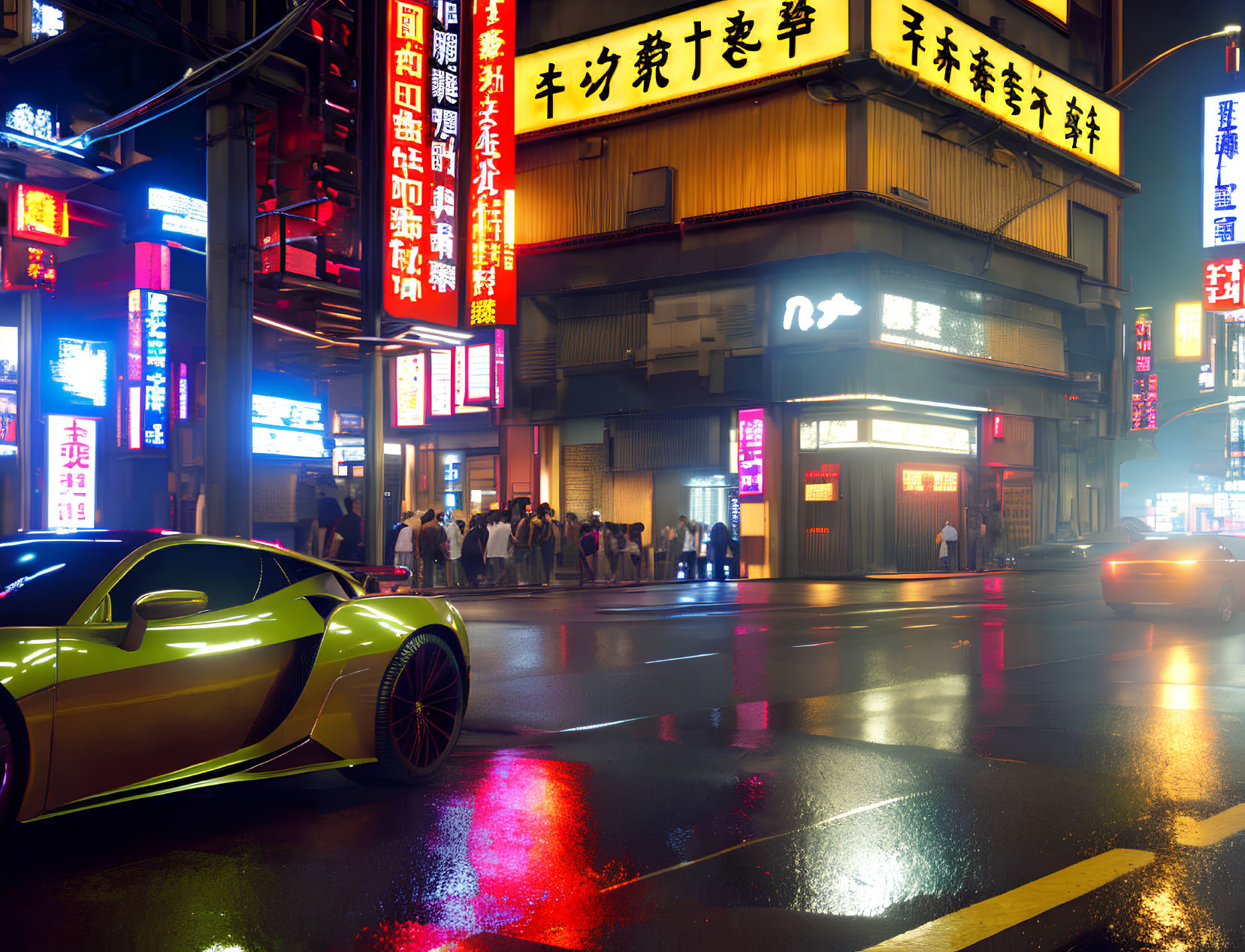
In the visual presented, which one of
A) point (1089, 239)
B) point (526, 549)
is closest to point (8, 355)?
point (526, 549)

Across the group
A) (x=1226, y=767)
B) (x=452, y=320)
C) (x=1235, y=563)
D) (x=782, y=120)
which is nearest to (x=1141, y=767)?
(x=1226, y=767)

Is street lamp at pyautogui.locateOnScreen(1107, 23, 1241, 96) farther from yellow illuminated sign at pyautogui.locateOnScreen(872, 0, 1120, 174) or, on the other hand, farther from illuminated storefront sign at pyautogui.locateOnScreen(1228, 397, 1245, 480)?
illuminated storefront sign at pyautogui.locateOnScreen(1228, 397, 1245, 480)

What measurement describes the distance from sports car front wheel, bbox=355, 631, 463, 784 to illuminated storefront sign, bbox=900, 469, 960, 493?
93.4ft

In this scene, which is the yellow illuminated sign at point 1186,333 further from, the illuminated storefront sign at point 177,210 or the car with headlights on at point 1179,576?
the illuminated storefront sign at point 177,210

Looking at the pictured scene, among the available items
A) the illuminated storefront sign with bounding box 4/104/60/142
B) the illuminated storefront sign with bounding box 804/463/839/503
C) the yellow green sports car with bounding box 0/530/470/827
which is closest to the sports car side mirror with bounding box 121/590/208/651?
the yellow green sports car with bounding box 0/530/470/827

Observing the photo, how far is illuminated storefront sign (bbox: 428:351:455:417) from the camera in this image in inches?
1497

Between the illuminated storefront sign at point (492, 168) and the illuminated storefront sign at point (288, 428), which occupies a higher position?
the illuminated storefront sign at point (492, 168)

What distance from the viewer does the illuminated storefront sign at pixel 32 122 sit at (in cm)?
1547

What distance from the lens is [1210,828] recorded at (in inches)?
225

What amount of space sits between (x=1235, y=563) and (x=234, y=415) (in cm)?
1462

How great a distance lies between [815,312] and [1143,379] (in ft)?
72.6

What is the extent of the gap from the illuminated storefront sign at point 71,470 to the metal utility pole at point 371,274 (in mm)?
6293

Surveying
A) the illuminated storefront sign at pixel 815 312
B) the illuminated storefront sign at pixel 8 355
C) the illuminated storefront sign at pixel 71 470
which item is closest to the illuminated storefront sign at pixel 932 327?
the illuminated storefront sign at pixel 815 312

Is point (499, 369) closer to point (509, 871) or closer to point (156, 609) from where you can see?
point (156, 609)
